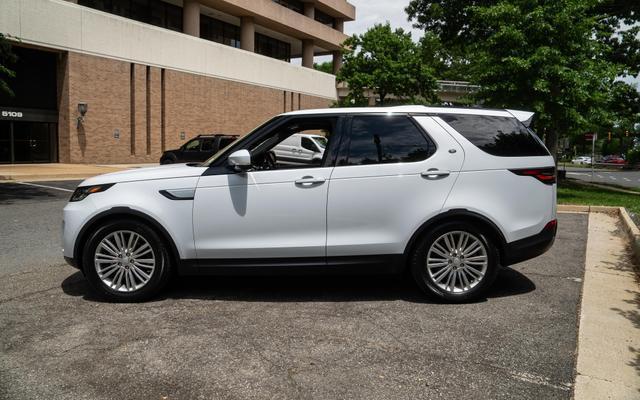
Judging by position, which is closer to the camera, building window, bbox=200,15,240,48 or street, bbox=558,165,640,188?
street, bbox=558,165,640,188

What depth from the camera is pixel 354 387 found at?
125 inches

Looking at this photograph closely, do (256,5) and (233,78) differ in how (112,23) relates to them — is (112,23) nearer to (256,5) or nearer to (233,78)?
(233,78)

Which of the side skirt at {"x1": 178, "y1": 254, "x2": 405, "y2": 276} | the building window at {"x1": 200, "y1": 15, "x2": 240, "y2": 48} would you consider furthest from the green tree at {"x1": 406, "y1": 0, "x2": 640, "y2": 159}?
the building window at {"x1": 200, "y1": 15, "x2": 240, "y2": 48}

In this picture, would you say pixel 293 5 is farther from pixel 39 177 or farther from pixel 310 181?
pixel 310 181

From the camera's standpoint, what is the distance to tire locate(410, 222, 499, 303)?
15.9 feet

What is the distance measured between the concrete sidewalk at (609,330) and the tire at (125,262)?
3.46 metres

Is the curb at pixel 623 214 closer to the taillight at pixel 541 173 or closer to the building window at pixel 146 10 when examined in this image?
the taillight at pixel 541 173

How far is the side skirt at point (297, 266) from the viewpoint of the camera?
478 cm

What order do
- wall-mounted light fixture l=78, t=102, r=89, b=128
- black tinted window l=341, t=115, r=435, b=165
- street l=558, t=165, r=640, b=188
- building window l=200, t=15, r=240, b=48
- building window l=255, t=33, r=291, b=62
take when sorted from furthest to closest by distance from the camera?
building window l=255, t=33, r=291, b=62 < building window l=200, t=15, r=240, b=48 < street l=558, t=165, r=640, b=188 < wall-mounted light fixture l=78, t=102, r=89, b=128 < black tinted window l=341, t=115, r=435, b=165

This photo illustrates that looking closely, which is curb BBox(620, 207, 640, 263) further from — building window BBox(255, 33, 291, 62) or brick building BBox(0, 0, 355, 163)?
building window BBox(255, 33, 291, 62)

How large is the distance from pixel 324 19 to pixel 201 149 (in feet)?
113

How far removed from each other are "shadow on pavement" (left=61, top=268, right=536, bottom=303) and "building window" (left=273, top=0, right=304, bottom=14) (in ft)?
140

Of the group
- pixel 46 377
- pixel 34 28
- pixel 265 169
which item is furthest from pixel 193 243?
pixel 34 28

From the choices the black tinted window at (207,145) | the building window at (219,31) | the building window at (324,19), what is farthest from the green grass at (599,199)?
the building window at (324,19)
